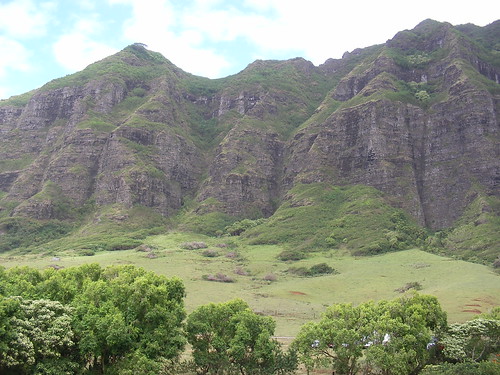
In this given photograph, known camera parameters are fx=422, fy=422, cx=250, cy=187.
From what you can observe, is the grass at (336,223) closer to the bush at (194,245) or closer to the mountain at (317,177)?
the mountain at (317,177)

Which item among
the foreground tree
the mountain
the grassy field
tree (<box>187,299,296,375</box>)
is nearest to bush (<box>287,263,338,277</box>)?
the grassy field

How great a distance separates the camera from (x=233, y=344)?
117 ft

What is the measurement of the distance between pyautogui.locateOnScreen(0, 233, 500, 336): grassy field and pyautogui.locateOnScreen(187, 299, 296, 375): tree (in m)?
16.5

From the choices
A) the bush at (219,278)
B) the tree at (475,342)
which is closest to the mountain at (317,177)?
the bush at (219,278)

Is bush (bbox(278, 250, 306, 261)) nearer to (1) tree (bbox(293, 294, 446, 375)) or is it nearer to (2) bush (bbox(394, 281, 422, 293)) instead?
(2) bush (bbox(394, 281, 422, 293))

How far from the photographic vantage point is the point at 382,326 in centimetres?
3606

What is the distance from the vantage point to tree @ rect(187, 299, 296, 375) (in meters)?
35.8

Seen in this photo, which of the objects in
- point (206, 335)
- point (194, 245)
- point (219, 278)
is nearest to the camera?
point (206, 335)

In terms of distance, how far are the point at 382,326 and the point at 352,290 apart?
141 feet

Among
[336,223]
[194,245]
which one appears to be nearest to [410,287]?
[336,223]

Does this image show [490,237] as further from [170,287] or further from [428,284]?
[170,287]

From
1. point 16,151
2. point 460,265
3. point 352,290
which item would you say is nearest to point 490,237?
point 460,265

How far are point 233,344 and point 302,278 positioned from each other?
58.3m

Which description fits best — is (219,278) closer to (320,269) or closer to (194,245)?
(320,269)
